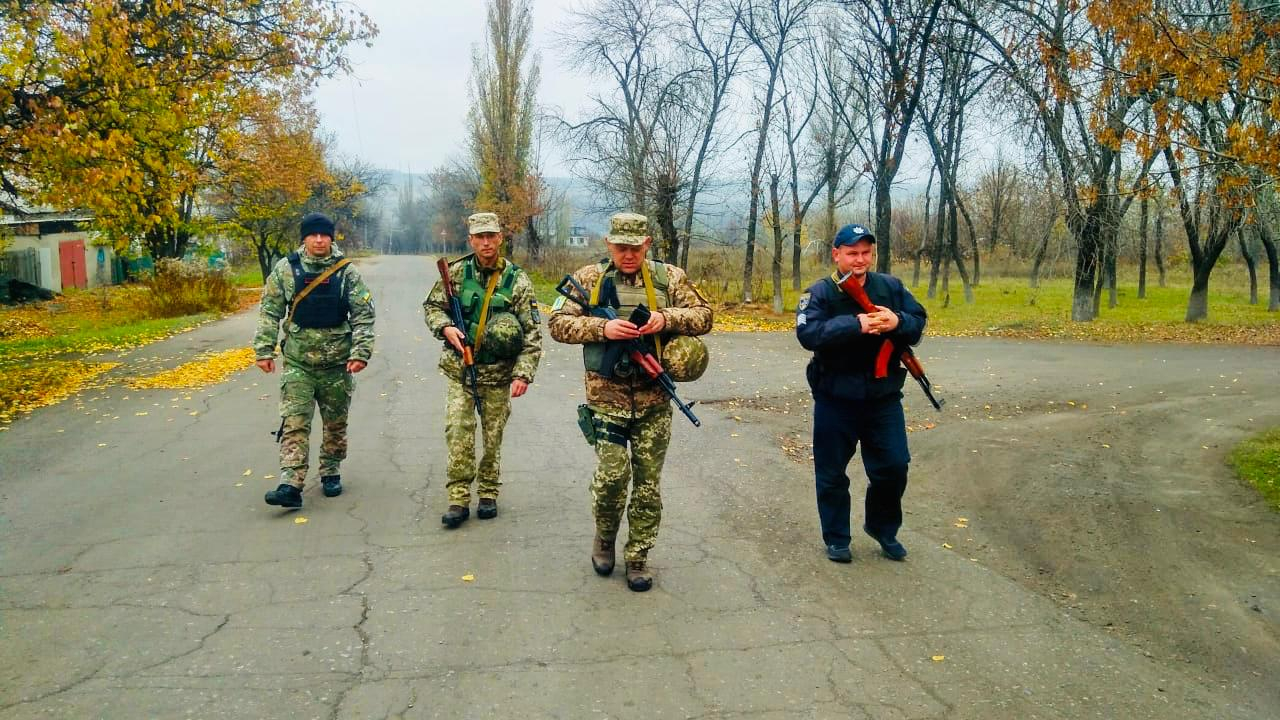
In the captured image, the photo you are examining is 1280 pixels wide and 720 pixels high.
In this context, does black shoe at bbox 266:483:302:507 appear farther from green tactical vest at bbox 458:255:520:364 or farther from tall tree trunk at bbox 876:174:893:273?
tall tree trunk at bbox 876:174:893:273

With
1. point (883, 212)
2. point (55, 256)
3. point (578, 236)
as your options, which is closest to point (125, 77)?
point (883, 212)

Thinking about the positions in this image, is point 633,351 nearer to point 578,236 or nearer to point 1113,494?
point 1113,494

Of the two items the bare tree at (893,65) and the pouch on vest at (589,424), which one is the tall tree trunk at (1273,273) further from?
the pouch on vest at (589,424)

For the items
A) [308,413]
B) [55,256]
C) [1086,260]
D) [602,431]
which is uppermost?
[55,256]

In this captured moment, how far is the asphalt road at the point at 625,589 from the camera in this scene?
3596 mm

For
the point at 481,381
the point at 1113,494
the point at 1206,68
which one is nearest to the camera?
the point at 481,381

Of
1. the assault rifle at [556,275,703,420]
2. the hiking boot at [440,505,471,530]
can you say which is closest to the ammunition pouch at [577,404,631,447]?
the assault rifle at [556,275,703,420]

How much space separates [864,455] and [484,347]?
251 centimetres

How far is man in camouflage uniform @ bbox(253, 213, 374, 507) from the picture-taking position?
20.0ft

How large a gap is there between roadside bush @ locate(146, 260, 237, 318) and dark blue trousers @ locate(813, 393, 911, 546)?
2195cm

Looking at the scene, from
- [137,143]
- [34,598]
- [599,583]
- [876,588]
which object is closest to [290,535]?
[34,598]

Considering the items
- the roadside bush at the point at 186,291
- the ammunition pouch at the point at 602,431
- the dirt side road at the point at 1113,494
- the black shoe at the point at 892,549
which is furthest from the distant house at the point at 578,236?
the ammunition pouch at the point at 602,431

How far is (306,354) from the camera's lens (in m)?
6.14

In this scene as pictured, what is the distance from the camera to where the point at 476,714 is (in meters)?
3.38
